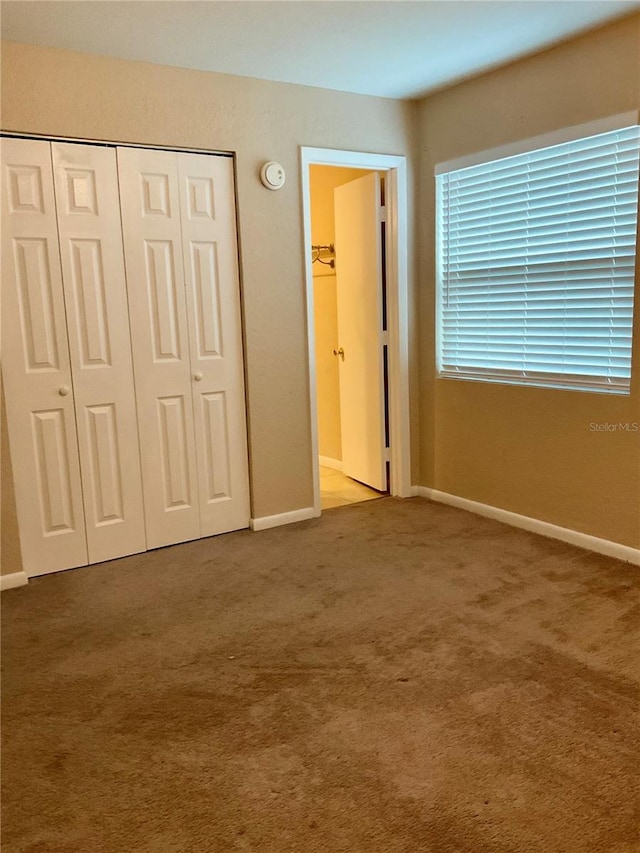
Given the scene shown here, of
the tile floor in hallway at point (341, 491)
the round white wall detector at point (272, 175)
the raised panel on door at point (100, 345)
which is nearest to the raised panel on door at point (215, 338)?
the round white wall detector at point (272, 175)

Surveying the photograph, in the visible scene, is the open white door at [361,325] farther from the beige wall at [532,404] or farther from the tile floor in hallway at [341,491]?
the beige wall at [532,404]

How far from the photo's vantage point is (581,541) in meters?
3.38

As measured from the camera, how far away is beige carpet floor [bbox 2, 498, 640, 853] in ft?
5.41

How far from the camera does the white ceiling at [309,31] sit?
2631mm

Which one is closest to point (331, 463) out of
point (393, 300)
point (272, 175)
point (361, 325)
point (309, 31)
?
point (361, 325)

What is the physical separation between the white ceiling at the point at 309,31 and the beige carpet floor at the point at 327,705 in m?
2.43

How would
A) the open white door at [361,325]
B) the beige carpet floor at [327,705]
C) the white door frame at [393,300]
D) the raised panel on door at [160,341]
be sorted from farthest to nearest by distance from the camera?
the open white door at [361,325], the white door frame at [393,300], the raised panel on door at [160,341], the beige carpet floor at [327,705]

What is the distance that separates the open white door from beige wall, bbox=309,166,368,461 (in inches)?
12.8

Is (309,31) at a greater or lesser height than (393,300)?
greater

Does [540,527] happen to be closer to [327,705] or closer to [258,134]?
[327,705]

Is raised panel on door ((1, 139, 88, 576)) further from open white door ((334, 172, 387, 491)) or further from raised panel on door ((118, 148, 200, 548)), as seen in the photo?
open white door ((334, 172, 387, 491))

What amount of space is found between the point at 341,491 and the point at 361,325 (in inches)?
45.4

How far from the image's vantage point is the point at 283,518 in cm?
392

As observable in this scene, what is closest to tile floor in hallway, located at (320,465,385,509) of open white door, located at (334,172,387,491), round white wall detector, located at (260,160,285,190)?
open white door, located at (334,172,387,491)
